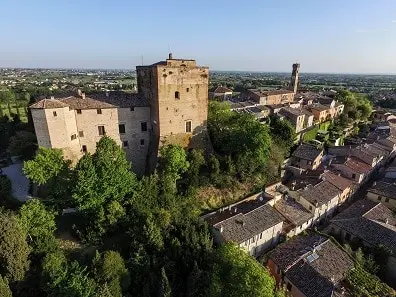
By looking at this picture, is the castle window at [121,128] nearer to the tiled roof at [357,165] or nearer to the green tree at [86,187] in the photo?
the green tree at [86,187]

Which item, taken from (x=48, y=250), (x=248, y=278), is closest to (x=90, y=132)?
(x=48, y=250)

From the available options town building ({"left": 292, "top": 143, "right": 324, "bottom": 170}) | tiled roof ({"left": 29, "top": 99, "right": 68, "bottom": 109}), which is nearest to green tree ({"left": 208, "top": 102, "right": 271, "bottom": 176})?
town building ({"left": 292, "top": 143, "right": 324, "bottom": 170})

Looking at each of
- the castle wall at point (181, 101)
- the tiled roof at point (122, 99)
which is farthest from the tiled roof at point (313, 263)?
the tiled roof at point (122, 99)

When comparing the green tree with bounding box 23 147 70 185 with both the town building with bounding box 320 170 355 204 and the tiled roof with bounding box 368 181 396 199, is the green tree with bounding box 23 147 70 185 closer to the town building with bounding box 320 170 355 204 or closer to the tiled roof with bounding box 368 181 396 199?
the town building with bounding box 320 170 355 204

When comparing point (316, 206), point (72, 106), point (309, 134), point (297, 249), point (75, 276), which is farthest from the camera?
point (309, 134)

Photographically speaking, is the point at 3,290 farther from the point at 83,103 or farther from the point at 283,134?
the point at 283,134

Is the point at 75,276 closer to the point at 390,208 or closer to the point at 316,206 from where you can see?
the point at 316,206

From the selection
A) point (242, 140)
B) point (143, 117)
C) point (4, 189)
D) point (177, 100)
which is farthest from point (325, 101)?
point (4, 189)

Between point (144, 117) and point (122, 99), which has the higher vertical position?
point (122, 99)
